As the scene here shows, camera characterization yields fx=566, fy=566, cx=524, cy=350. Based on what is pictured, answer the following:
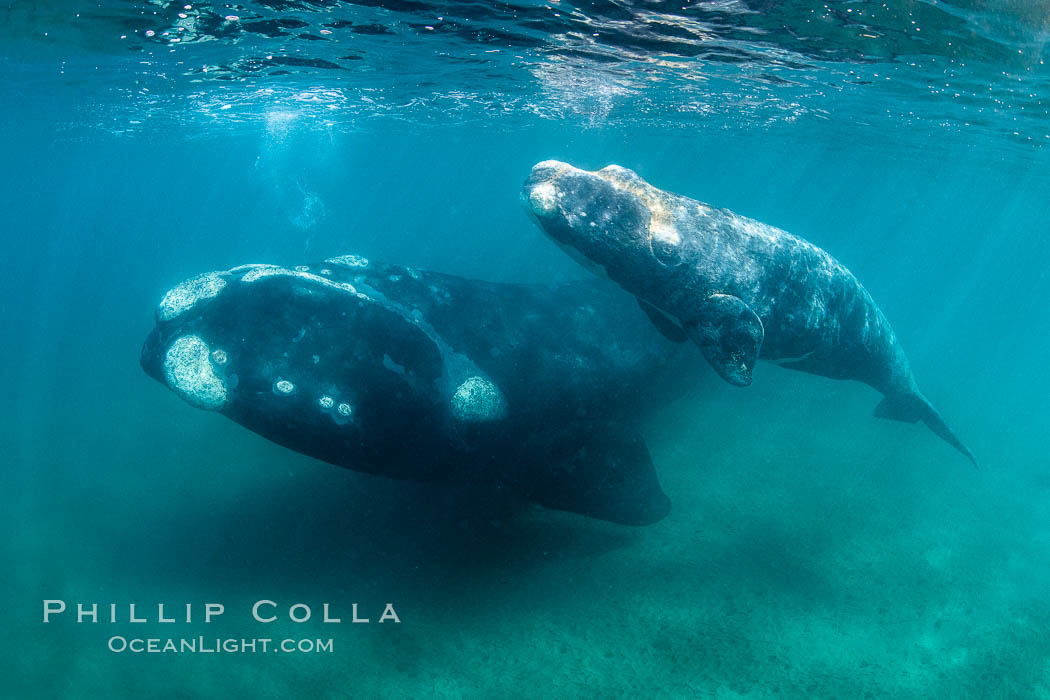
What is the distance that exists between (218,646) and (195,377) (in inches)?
180

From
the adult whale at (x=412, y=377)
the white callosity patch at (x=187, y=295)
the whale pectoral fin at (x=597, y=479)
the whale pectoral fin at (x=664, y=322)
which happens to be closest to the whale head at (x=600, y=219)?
the whale pectoral fin at (x=664, y=322)

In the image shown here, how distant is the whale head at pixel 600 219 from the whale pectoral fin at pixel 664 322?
43.1 inches

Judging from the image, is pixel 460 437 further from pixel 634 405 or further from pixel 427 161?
pixel 427 161

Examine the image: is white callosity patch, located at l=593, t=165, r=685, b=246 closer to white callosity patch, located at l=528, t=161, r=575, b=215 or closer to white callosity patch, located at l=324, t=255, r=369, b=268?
white callosity patch, located at l=528, t=161, r=575, b=215

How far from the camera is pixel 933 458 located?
17.9 meters

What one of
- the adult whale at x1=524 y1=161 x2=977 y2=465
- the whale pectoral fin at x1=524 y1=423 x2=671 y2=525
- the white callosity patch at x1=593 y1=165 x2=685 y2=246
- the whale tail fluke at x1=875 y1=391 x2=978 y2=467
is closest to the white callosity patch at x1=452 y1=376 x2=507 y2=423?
the whale pectoral fin at x1=524 y1=423 x2=671 y2=525

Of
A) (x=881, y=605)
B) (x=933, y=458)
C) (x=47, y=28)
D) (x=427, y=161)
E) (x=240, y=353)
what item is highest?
(x=47, y=28)

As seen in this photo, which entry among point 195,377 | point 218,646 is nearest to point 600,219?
point 195,377

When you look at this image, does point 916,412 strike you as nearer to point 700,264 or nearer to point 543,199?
point 700,264

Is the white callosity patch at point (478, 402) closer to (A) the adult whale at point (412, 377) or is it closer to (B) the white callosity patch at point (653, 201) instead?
(A) the adult whale at point (412, 377)

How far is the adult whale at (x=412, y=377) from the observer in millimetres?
8898

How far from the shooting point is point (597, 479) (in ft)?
34.4

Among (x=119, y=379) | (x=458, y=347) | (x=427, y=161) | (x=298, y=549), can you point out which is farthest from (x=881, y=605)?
(x=427, y=161)

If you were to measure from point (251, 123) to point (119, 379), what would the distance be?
23.5 meters
